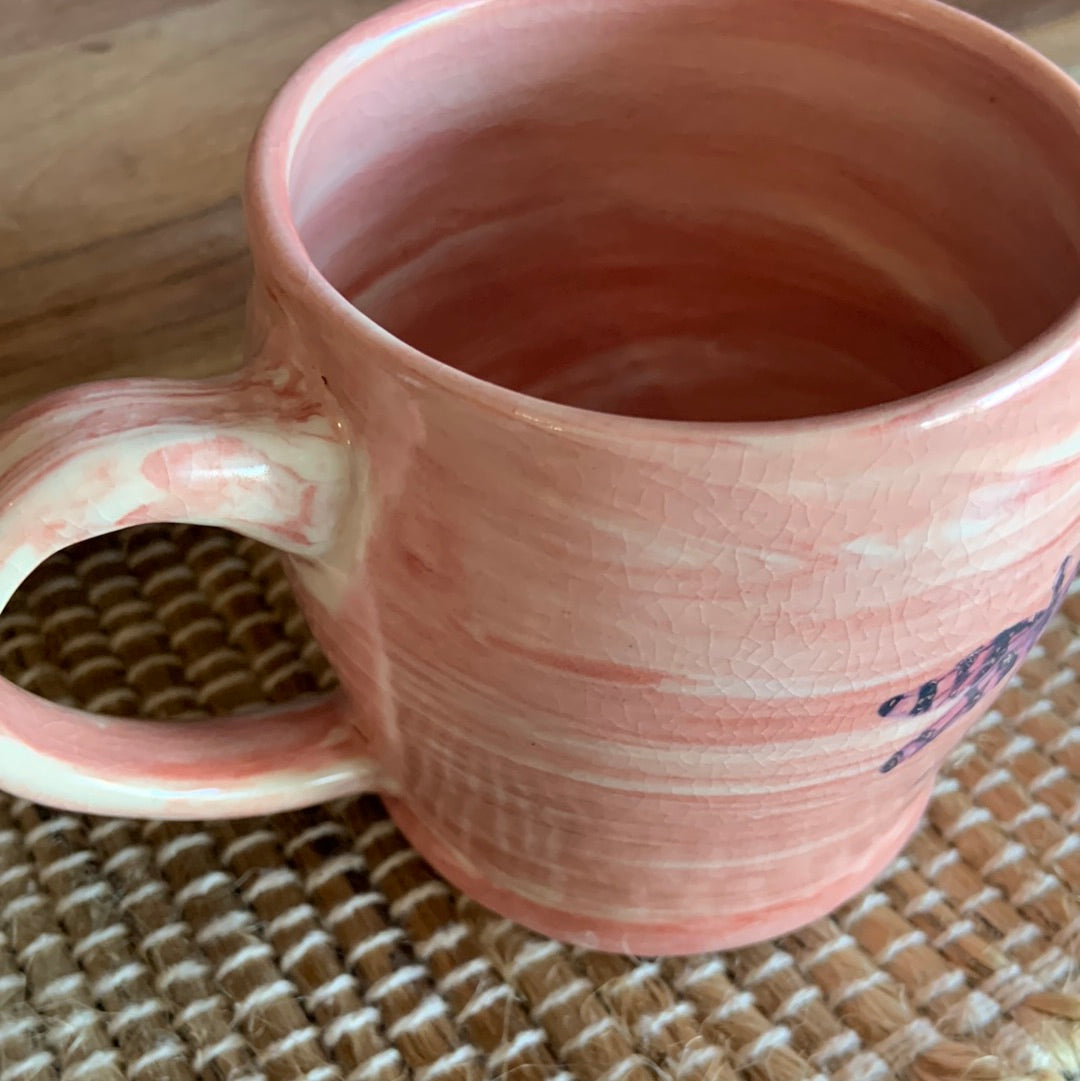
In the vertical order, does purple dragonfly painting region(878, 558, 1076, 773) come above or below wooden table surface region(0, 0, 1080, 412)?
above

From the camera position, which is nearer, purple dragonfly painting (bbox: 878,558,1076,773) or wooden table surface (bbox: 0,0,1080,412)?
purple dragonfly painting (bbox: 878,558,1076,773)

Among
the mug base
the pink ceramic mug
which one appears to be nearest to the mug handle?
the pink ceramic mug

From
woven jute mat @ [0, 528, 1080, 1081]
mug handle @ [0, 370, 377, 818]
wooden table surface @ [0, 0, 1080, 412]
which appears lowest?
woven jute mat @ [0, 528, 1080, 1081]

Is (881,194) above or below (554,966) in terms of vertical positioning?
above

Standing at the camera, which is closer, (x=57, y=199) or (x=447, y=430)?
(x=447, y=430)

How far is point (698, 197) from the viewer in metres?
0.36

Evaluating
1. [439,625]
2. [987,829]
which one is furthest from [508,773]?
[987,829]

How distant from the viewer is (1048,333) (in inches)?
8.5

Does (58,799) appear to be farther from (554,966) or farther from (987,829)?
(987,829)

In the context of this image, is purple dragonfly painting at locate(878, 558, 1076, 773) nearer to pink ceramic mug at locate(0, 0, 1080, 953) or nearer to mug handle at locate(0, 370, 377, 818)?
pink ceramic mug at locate(0, 0, 1080, 953)

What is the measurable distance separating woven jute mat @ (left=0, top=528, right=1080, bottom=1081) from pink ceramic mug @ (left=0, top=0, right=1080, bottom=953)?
0.04 feet

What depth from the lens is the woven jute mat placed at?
0.28 meters

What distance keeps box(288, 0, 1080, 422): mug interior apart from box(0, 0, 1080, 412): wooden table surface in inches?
3.1

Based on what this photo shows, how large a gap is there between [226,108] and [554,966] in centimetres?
26
